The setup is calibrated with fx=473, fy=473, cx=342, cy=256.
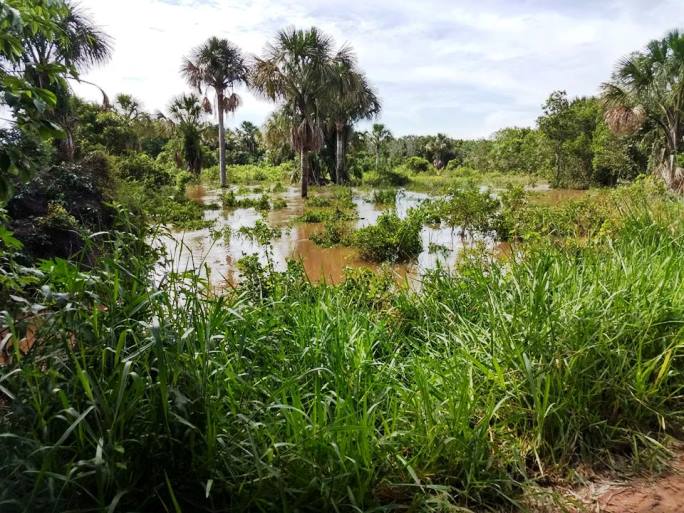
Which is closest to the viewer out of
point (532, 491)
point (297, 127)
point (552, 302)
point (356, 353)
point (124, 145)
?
point (532, 491)

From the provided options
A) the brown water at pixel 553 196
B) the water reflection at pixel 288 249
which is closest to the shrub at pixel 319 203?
the water reflection at pixel 288 249

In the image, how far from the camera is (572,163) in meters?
27.9

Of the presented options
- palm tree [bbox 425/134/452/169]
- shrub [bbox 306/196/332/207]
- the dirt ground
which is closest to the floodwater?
shrub [bbox 306/196/332/207]

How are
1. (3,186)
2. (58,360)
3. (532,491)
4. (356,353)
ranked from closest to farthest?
1. (3,186)
2. (58,360)
3. (532,491)
4. (356,353)

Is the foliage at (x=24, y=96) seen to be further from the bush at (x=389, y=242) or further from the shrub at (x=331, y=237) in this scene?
the shrub at (x=331, y=237)

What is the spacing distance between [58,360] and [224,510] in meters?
0.84

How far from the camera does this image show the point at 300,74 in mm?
22141

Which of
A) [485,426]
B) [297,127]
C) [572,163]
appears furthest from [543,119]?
[485,426]

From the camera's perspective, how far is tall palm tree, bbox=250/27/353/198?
21469mm

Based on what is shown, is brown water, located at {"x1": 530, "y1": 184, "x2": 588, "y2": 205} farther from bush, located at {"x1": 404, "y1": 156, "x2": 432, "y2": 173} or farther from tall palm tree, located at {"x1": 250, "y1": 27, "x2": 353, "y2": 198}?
bush, located at {"x1": 404, "y1": 156, "x2": 432, "y2": 173}

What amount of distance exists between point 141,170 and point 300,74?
847 cm

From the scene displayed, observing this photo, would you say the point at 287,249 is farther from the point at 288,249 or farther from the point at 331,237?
the point at 331,237

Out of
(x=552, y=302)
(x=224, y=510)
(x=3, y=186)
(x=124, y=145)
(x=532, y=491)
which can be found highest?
(x=124, y=145)

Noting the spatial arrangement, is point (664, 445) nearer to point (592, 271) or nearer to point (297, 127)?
point (592, 271)
